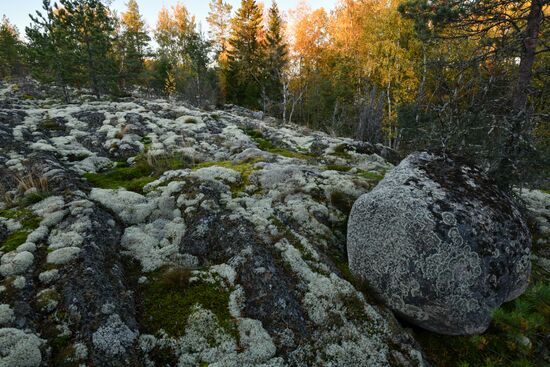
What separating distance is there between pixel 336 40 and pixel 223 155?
26316 mm

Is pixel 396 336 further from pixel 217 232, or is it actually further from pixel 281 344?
pixel 217 232

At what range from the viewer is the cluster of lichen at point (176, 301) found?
13.8 ft

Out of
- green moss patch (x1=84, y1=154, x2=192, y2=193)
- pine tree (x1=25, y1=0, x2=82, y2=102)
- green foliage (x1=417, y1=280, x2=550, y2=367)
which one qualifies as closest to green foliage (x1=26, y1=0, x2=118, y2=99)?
pine tree (x1=25, y1=0, x2=82, y2=102)

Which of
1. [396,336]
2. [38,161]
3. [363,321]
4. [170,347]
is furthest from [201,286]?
[38,161]

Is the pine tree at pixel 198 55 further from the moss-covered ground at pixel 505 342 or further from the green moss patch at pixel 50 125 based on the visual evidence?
the moss-covered ground at pixel 505 342

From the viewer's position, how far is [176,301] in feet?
15.0

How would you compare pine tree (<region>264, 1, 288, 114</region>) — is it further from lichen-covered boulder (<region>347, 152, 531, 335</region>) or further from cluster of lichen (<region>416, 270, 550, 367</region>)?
cluster of lichen (<region>416, 270, 550, 367</region>)

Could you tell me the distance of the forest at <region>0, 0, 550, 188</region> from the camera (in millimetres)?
7281

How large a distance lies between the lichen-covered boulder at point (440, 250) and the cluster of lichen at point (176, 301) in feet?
8.18

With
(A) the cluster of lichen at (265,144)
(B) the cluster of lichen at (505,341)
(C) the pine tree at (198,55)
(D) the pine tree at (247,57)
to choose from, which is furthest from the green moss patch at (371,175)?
Result: (D) the pine tree at (247,57)

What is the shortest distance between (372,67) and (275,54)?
13258 millimetres

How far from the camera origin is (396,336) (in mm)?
4465

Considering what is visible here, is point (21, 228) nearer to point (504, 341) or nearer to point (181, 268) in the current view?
point (181, 268)

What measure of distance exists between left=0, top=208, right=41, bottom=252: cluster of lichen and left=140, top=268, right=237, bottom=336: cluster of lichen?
2505 millimetres
